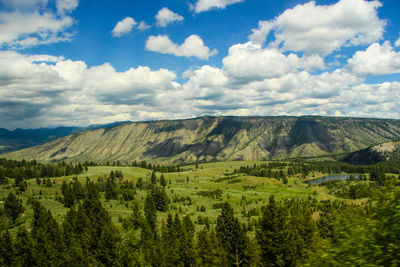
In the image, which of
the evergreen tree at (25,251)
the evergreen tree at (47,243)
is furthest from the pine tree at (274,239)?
the evergreen tree at (25,251)

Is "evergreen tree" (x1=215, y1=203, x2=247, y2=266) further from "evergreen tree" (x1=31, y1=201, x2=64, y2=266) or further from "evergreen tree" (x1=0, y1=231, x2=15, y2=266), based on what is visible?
"evergreen tree" (x1=0, y1=231, x2=15, y2=266)

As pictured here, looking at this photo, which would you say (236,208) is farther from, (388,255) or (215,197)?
(388,255)

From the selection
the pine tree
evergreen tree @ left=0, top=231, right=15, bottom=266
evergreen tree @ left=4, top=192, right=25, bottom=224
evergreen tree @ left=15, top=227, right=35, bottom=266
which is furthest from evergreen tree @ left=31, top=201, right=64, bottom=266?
the pine tree

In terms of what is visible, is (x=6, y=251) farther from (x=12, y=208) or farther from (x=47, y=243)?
(x=12, y=208)

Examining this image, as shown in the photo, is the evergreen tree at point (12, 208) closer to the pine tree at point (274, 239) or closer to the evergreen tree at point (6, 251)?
the evergreen tree at point (6, 251)

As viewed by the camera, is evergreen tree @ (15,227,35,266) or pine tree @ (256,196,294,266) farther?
evergreen tree @ (15,227,35,266)

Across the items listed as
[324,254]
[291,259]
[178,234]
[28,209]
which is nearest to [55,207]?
[28,209]

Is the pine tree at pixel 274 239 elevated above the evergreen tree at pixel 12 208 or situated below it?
above

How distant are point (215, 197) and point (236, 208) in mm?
25394

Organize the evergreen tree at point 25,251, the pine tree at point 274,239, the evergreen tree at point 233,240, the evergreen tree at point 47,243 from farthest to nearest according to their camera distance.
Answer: the evergreen tree at point 47,243, the evergreen tree at point 25,251, the evergreen tree at point 233,240, the pine tree at point 274,239

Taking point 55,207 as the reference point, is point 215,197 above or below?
below

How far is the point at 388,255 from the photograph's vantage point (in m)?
9.56

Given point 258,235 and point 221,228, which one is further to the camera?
point 221,228

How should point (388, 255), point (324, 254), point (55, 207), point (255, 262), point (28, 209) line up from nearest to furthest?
point (388, 255) → point (324, 254) → point (255, 262) → point (28, 209) → point (55, 207)
